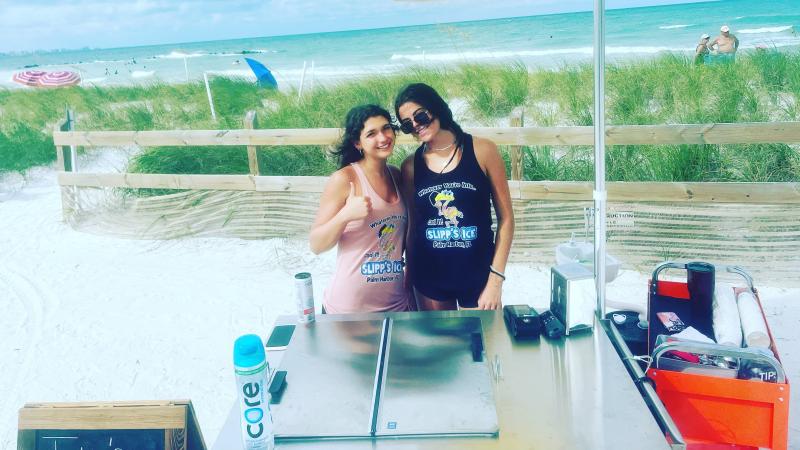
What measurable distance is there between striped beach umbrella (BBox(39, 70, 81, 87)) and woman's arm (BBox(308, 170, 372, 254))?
1735 cm

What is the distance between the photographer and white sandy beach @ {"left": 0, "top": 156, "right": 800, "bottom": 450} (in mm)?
3582

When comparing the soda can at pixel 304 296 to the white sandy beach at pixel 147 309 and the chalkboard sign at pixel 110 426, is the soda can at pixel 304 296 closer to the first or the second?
the chalkboard sign at pixel 110 426

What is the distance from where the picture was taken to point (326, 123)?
7609 millimetres

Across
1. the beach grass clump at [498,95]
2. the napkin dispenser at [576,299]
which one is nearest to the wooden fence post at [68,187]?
the beach grass clump at [498,95]

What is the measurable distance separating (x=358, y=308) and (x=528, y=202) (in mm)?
2917

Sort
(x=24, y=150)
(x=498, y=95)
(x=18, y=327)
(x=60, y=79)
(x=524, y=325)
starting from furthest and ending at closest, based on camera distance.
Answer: (x=60, y=79), (x=24, y=150), (x=498, y=95), (x=18, y=327), (x=524, y=325)

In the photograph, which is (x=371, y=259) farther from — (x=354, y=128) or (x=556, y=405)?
(x=556, y=405)

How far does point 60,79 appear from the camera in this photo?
18.1m

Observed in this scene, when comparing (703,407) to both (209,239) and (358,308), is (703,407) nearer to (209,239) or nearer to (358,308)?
(358,308)

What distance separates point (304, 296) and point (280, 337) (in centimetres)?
15

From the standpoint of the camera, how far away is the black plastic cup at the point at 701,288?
2.26 m

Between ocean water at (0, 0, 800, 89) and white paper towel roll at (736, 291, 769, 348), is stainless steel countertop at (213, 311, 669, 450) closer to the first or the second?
white paper towel roll at (736, 291, 769, 348)

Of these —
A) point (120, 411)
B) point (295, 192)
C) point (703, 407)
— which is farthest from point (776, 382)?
point (295, 192)

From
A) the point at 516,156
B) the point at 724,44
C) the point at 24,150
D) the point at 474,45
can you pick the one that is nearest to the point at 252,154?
the point at 516,156
